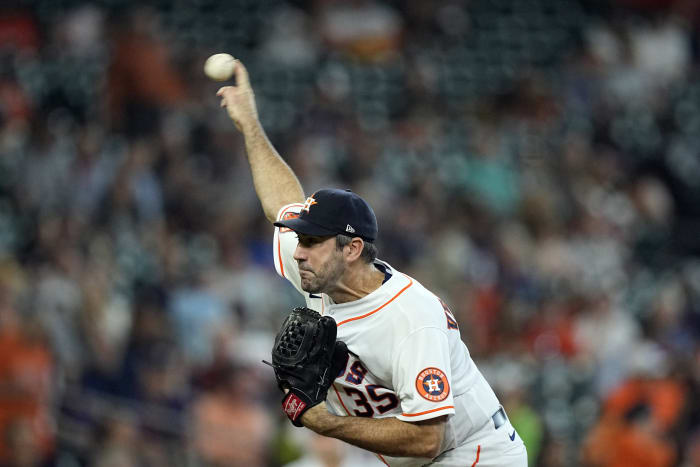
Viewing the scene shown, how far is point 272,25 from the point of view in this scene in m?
11.6

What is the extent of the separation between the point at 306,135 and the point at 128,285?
8.46 feet

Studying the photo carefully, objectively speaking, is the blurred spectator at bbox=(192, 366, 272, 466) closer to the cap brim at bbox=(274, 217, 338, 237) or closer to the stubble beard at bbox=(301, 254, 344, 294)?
the stubble beard at bbox=(301, 254, 344, 294)

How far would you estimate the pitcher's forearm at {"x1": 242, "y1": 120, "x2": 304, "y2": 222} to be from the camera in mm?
4688

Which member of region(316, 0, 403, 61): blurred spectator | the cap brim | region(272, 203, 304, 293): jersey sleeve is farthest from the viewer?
region(316, 0, 403, 61): blurred spectator

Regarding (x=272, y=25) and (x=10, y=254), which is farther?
(x=272, y=25)

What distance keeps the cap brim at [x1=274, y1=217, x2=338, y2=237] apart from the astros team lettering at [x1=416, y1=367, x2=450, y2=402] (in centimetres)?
57

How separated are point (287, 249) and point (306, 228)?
73 centimetres

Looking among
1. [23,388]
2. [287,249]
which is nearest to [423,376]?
[287,249]

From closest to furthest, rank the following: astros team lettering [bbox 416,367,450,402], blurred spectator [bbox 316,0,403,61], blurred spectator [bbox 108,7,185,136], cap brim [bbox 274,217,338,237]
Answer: astros team lettering [bbox 416,367,450,402] → cap brim [bbox 274,217,338,237] → blurred spectator [bbox 108,7,185,136] → blurred spectator [bbox 316,0,403,61]

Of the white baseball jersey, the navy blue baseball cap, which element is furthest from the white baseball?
the white baseball jersey

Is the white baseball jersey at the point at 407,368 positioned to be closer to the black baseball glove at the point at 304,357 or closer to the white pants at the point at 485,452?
the white pants at the point at 485,452

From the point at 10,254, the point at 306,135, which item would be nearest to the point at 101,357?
the point at 10,254

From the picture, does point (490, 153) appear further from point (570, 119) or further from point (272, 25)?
point (272, 25)

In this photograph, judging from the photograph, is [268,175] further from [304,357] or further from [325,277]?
[304,357]
